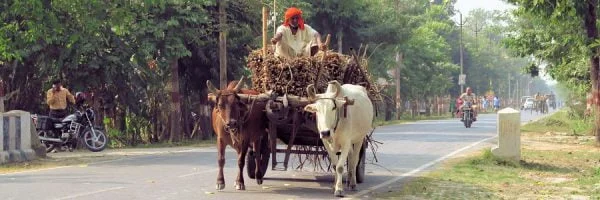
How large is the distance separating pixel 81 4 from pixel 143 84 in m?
7.25

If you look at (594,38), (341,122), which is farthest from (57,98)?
(594,38)

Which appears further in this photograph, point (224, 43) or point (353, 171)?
point (224, 43)

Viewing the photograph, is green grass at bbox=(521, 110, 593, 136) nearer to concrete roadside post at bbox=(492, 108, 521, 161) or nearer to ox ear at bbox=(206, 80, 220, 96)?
concrete roadside post at bbox=(492, 108, 521, 161)

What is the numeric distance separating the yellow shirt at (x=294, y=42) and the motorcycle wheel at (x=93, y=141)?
9609mm

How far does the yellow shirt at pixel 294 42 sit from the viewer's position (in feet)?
39.9

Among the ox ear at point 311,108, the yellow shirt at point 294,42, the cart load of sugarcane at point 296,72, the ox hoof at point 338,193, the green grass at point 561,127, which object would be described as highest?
the yellow shirt at point 294,42

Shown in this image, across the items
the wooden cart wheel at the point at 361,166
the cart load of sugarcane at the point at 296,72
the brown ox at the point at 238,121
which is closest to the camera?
the brown ox at the point at 238,121

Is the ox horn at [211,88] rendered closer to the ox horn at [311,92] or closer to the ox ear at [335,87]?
the ox horn at [311,92]

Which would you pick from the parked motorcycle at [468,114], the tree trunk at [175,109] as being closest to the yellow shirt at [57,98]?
the tree trunk at [175,109]

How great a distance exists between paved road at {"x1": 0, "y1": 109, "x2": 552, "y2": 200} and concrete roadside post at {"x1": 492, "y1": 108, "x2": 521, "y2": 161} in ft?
4.75

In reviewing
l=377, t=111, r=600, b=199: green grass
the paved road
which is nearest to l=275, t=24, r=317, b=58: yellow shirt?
the paved road

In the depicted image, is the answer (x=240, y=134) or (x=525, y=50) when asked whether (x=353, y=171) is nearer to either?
(x=240, y=134)

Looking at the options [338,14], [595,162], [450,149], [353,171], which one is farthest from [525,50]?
[353,171]

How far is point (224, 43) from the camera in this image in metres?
25.1
